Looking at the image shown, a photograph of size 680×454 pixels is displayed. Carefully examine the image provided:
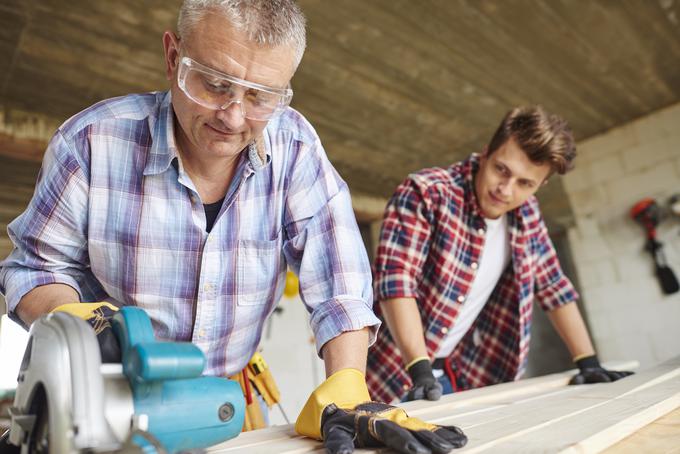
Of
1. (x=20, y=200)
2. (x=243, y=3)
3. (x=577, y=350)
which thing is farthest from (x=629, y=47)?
(x=20, y=200)

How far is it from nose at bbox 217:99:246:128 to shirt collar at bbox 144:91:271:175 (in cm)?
14

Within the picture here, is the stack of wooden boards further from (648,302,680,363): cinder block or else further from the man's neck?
(648,302,680,363): cinder block

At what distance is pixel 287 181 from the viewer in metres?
1.30

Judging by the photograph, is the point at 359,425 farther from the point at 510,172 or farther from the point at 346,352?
the point at 510,172

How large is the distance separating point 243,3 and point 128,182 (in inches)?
18.0

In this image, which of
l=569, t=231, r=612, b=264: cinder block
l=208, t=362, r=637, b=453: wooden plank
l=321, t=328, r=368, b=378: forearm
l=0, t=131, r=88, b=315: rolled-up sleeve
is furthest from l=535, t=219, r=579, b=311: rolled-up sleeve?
l=569, t=231, r=612, b=264: cinder block

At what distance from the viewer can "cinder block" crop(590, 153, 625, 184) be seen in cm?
514

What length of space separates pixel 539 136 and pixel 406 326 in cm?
86

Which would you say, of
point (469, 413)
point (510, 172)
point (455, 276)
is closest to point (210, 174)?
point (469, 413)

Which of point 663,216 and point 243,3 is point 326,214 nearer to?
point 243,3

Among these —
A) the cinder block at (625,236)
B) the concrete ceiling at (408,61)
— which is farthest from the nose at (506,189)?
the cinder block at (625,236)

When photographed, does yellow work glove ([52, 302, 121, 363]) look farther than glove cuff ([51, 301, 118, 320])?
No

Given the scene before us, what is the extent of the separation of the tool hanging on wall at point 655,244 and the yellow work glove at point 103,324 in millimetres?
4967

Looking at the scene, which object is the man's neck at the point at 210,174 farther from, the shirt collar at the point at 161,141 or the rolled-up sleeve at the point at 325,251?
the rolled-up sleeve at the point at 325,251
